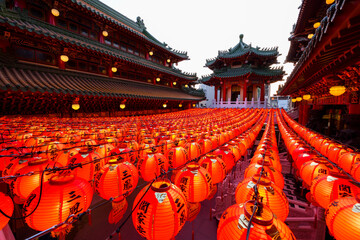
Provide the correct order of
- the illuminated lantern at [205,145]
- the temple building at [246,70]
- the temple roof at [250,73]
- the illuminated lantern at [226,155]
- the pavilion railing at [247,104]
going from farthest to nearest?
1. the temple building at [246,70]
2. the pavilion railing at [247,104]
3. the temple roof at [250,73]
4. the illuminated lantern at [205,145]
5. the illuminated lantern at [226,155]

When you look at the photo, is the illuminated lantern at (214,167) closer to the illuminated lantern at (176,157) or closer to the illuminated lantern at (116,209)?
the illuminated lantern at (176,157)

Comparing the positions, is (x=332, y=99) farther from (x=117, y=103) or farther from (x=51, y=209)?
(x=117, y=103)

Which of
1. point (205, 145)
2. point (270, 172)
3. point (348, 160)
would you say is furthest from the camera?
point (205, 145)

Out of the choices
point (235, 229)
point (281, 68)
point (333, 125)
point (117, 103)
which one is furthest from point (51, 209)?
point (281, 68)

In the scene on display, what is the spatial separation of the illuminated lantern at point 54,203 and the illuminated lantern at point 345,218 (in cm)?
309

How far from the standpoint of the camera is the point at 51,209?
1850mm

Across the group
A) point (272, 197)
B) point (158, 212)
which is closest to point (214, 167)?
point (272, 197)

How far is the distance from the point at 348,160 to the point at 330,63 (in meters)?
2.57

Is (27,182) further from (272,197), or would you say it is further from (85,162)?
(272,197)

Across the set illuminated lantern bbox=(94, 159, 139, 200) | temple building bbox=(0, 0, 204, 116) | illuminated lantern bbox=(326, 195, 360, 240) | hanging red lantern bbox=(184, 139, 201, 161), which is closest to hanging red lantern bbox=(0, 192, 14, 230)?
illuminated lantern bbox=(94, 159, 139, 200)

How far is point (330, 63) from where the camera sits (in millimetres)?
4219

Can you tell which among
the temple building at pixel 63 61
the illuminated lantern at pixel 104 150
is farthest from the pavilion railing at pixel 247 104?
the illuminated lantern at pixel 104 150

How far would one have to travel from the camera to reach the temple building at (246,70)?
20.2 meters

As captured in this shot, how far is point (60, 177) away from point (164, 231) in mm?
1485
